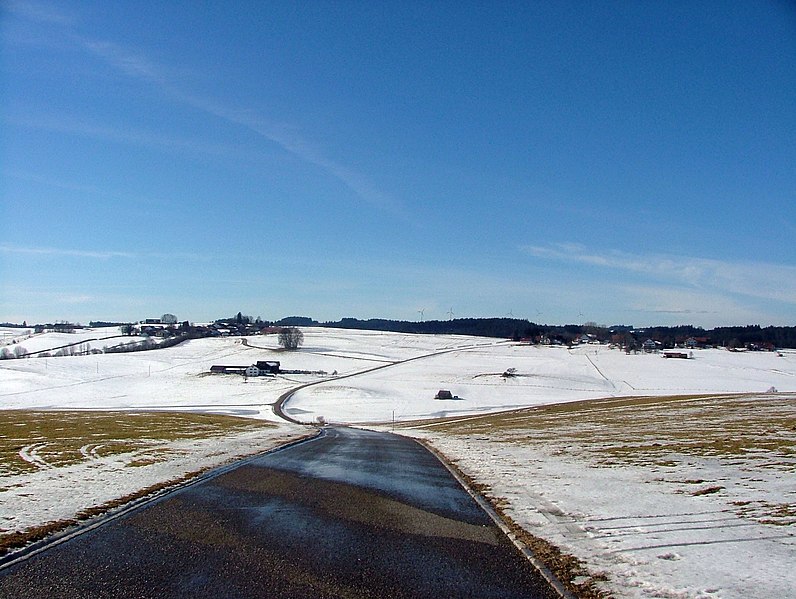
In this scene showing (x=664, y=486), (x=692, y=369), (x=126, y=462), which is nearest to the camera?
(x=664, y=486)

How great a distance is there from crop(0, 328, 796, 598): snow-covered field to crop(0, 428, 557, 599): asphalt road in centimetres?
162

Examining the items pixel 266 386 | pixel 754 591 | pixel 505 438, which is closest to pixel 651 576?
pixel 754 591

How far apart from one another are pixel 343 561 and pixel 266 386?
92.8 meters

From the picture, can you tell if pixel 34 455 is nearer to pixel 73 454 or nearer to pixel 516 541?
pixel 73 454

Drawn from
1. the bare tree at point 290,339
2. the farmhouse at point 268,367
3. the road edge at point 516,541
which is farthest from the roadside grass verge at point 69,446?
the bare tree at point 290,339

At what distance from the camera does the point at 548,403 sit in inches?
2849

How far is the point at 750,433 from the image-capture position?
24.4 m

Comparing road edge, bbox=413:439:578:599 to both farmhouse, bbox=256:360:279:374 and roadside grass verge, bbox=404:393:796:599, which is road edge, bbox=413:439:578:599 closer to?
roadside grass verge, bbox=404:393:796:599

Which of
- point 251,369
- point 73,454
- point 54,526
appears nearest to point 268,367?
point 251,369

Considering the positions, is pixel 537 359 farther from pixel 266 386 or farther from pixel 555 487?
pixel 555 487

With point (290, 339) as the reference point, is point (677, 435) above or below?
below

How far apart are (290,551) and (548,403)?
6652 centimetres

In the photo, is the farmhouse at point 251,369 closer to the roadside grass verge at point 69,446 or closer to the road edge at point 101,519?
the roadside grass verge at point 69,446

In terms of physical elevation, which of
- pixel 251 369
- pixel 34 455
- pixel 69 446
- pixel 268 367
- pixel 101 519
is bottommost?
pixel 251 369
